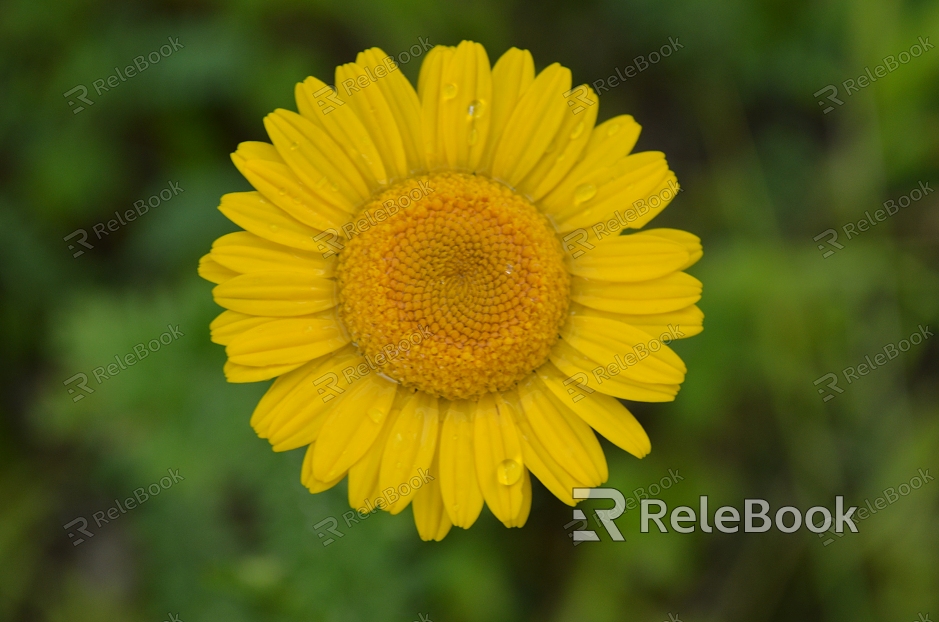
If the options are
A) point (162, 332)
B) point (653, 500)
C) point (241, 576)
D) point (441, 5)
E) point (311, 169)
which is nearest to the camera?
point (311, 169)

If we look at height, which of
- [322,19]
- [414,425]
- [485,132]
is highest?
[322,19]

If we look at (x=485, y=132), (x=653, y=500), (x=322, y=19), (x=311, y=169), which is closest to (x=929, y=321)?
(x=653, y=500)

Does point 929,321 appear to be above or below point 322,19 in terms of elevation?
below

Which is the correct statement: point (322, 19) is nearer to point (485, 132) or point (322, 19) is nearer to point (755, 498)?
point (485, 132)

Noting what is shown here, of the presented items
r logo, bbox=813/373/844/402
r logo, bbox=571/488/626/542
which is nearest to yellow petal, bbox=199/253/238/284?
r logo, bbox=571/488/626/542

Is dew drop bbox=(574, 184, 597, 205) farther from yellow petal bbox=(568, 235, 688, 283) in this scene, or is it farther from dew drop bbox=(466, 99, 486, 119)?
dew drop bbox=(466, 99, 486, 119)

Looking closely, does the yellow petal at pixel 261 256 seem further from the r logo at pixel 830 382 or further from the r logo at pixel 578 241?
the r logo at pixel 830 382

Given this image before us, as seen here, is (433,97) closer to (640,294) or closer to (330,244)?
(330,244)

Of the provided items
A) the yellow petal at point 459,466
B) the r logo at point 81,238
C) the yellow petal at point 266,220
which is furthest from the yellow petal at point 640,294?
the r logo at point 81,238
